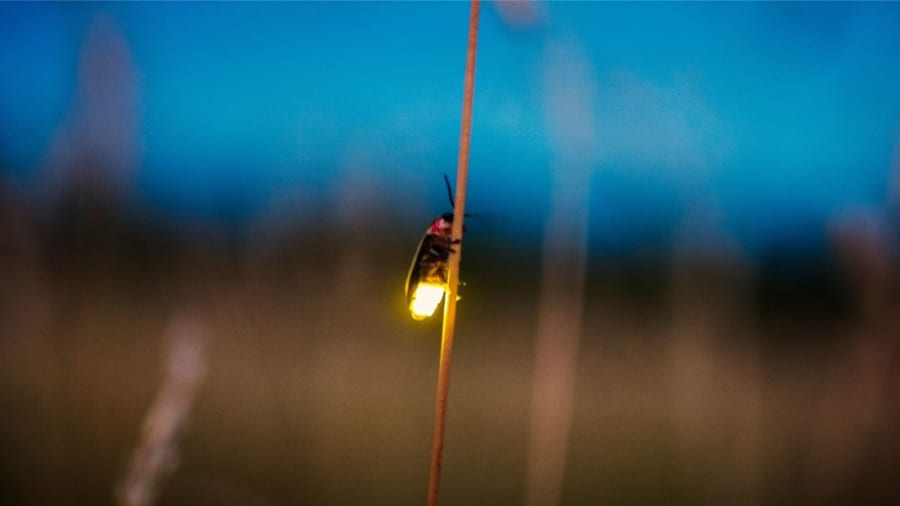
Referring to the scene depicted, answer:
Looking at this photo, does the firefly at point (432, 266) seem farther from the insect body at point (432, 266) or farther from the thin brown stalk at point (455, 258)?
the thin brown stalk at point (455, 258)

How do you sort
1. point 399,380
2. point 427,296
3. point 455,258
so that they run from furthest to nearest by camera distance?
point 399,380 < point 427,296 < point 455,258

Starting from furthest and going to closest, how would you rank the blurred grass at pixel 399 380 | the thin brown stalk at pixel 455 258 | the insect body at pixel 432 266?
1. the blurred grass at pixel 399 380
2. the insect body at pixel 432 266
3. the thin brown stalk at pixel 455 258

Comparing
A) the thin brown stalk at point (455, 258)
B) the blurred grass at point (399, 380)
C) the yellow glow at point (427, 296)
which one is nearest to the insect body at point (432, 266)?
the yellow glow at point (427, 296)

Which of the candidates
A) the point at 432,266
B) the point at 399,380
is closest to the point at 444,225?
the point at 432,266

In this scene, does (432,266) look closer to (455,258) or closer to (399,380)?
(455,258)

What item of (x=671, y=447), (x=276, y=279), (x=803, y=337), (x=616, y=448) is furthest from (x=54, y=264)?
(x=803, y=337)

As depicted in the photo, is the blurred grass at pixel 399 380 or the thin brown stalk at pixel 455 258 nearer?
the thin brown stalk at pixel 455 258

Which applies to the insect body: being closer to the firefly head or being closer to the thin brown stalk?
the firefly head

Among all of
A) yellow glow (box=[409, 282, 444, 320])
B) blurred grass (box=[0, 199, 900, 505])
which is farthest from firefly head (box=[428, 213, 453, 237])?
blurred grass (box=[0, 199, 900, 505])
